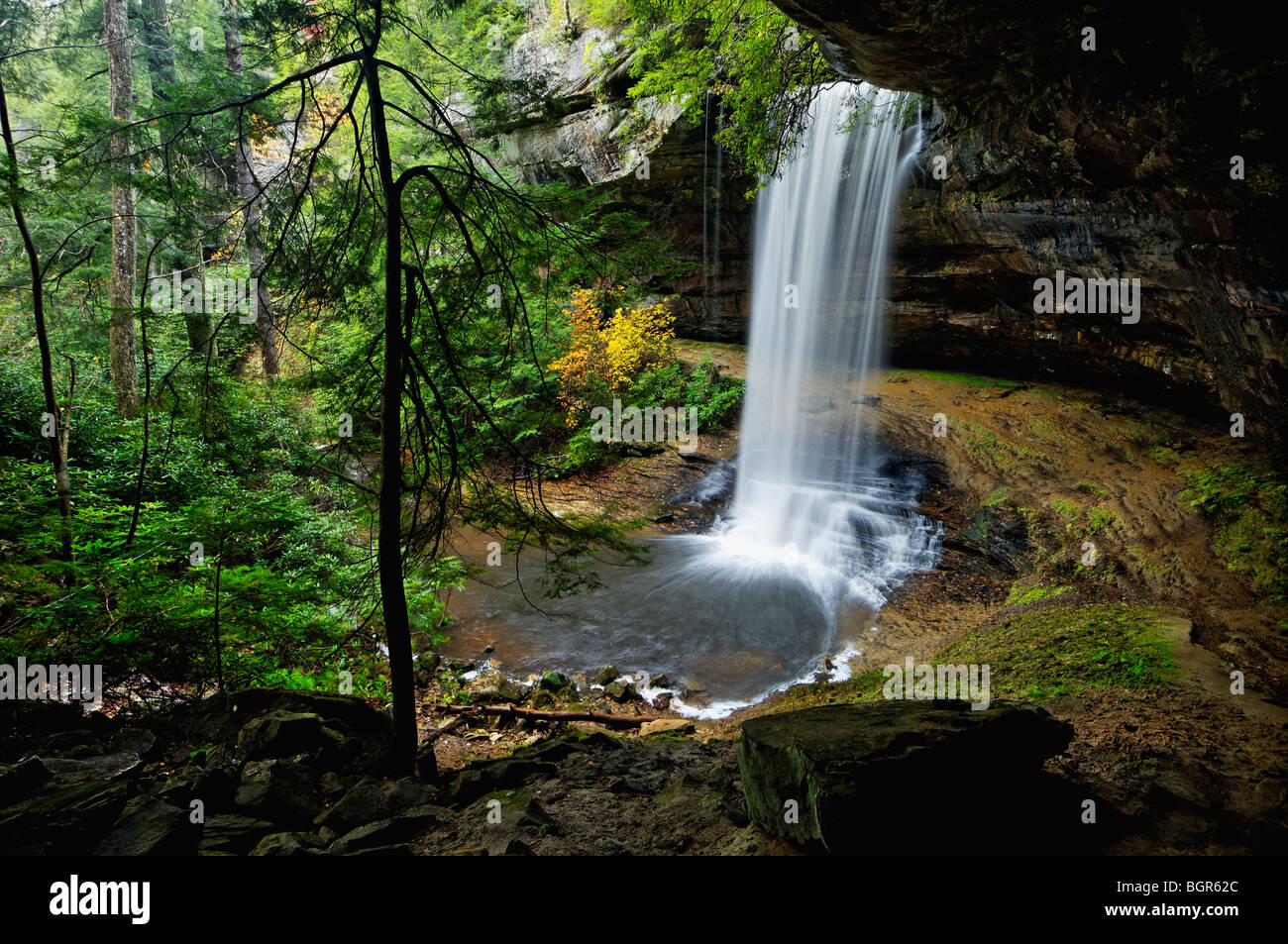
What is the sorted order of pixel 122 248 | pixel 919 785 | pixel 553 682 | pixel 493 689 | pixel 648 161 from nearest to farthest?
1. pixel 919 785
2. pixel 493 689
3. pixel 553 682
4. pixel 122 248
5. pixel 648 161

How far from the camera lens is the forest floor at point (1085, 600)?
3500mm

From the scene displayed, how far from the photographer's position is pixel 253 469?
8492mm

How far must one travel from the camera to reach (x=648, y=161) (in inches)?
515

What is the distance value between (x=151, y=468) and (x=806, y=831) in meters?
8.54

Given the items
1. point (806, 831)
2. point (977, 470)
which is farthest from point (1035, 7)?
point (977, 470)

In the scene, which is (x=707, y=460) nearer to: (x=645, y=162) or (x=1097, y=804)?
(x=645, y=162)

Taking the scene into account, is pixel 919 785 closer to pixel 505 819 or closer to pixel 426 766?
pixel 505 819

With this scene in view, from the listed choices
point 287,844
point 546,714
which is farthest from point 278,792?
point 546,714

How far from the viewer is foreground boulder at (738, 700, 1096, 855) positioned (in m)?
2.47

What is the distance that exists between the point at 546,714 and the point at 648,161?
39.7 ft

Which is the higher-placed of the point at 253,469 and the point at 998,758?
the point at 253,469

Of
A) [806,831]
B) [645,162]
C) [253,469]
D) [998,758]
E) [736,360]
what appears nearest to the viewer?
[806,831]

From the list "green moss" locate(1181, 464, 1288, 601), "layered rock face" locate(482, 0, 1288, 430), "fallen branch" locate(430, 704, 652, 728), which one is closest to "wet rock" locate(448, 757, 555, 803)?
"fallen branch" locate(430, 704, 652, 728)
